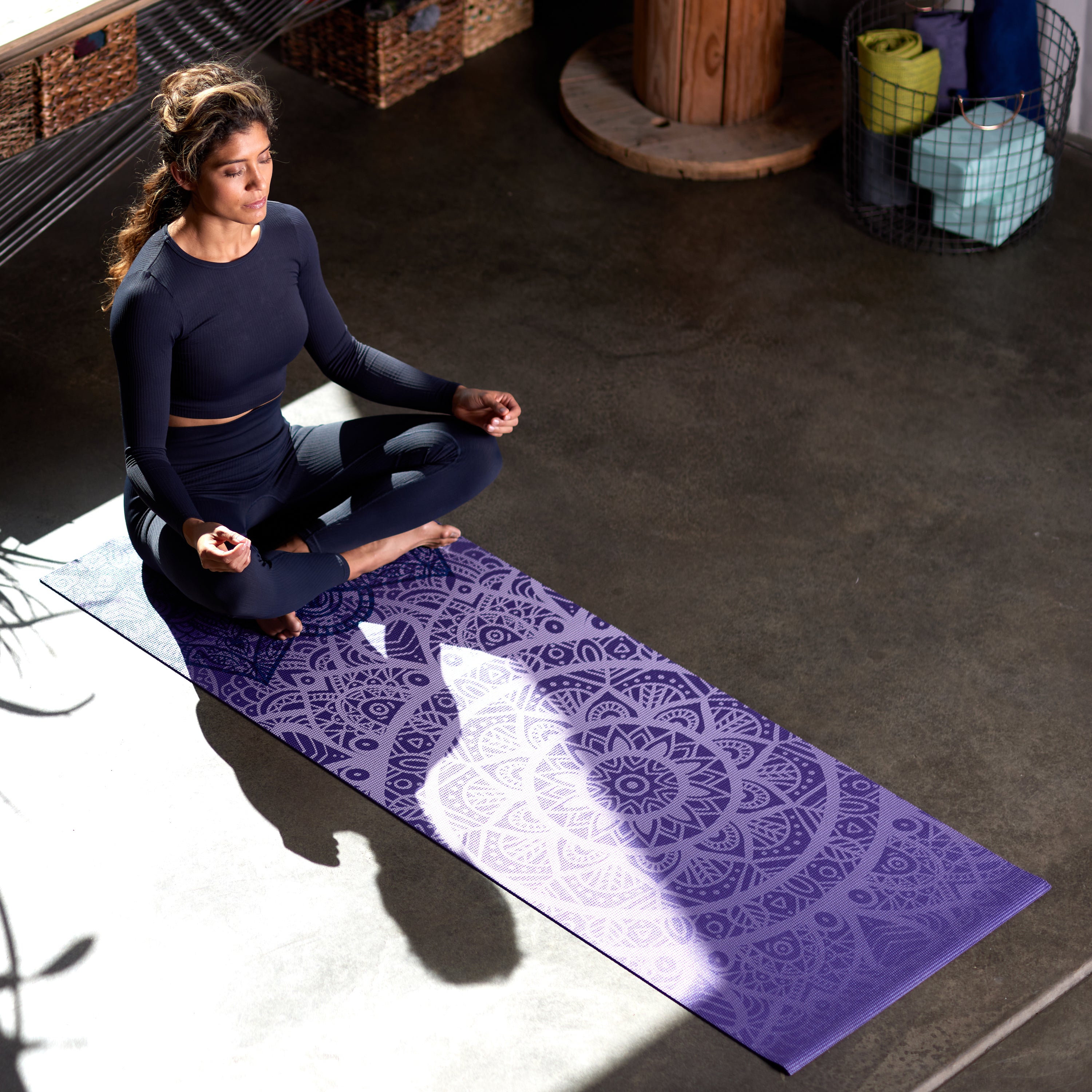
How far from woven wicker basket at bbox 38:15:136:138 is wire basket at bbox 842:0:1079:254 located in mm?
1935

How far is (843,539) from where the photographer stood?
3223 millimetres

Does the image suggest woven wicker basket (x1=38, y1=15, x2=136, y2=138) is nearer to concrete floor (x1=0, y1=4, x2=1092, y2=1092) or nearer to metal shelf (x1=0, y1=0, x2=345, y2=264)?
metal shelf (x1=0, y1=0, x2=345, y2=264)

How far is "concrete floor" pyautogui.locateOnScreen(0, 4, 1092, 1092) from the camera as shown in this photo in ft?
7.66

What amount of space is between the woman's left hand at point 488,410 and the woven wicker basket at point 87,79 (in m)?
1.58

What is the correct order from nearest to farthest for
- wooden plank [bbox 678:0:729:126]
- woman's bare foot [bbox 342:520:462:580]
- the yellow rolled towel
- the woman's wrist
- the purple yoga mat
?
1. the purple yoga mat
2. the woman's wrist
3. woman's bare foot [bbox 342:520:462:580]
4. the yellow rolled towel
5. wooden plank [bbox 678:0:729:126]

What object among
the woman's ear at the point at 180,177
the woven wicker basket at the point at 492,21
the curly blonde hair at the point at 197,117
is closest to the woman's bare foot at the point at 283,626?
the curly blonde hair at the point at 197,117

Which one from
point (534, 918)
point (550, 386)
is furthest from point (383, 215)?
point (534, 918)

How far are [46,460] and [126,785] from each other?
1002mm

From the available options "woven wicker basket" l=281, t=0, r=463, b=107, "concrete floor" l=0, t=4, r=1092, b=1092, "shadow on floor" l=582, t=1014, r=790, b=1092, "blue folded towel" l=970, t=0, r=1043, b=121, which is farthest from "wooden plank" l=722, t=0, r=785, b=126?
"shadow on floor" l=582, t=1014, r=790, b=1092

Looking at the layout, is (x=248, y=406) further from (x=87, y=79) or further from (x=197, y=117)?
(x=87, y=79)

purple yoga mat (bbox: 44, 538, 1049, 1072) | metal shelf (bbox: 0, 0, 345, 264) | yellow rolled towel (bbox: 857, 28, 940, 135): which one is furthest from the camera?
yellow rolled towel (bbox: 857, 28, 940, 135)

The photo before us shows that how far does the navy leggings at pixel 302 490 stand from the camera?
2.80 meters

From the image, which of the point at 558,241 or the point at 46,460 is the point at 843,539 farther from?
the point at 46,460

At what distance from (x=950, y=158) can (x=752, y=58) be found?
0.78m
